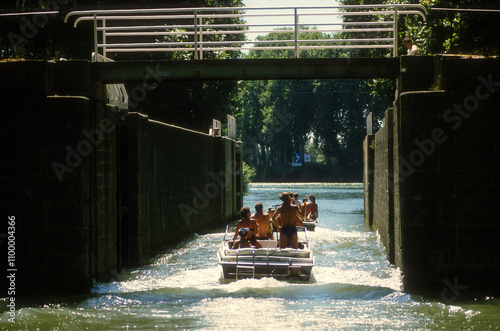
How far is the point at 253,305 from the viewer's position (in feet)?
36.4

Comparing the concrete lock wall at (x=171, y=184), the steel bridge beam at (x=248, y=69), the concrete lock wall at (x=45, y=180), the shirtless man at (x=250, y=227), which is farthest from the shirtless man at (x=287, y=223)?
the concrete lock wall at (x=45, y=180)

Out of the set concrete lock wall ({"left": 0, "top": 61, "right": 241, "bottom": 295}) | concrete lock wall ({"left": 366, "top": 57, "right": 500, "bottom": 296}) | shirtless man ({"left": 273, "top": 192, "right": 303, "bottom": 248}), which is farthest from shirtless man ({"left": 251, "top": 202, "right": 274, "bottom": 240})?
concrete lock wall ({"left": 366, "top": 57, "right": 500, "bottom": 296})

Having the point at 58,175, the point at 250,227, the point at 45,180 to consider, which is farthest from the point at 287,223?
the point at 45,180

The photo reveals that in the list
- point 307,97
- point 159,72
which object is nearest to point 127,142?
point 159,72

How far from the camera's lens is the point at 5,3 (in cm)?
2478

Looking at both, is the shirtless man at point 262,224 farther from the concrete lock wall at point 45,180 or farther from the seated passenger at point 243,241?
the concrete lock wall at point 45,180

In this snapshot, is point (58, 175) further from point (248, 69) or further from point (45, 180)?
point (248, 69)

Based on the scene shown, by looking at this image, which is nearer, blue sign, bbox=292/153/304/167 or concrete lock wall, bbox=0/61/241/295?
concrete lock wall, bbox=0/61/241/295

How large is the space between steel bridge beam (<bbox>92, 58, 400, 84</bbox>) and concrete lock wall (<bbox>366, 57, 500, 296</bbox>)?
4.96ft

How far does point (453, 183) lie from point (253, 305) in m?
3.97

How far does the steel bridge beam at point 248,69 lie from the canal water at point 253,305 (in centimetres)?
393

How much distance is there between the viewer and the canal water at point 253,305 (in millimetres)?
9930

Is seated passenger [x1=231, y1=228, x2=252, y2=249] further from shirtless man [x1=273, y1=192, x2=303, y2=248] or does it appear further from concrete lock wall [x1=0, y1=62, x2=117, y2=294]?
concrete lock wall [x1=0, y1=62, x2=117, y2=294]

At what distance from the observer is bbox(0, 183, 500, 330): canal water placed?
391 inches
